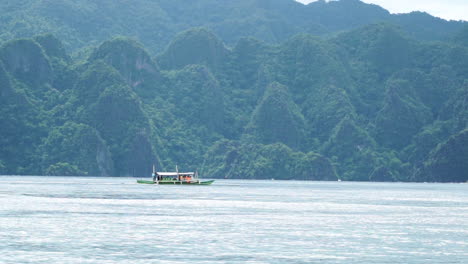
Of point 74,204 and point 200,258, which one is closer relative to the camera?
point 200,258

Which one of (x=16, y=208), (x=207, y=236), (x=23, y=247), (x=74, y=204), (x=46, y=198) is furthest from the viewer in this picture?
(x=46, y=198)

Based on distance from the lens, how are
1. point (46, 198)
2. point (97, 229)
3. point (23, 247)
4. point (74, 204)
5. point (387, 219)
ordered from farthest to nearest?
1. point (46, 198)
2. point (74, 204)
3. point (387, 219)
4. point (97, 229)
5. point (23, 247)

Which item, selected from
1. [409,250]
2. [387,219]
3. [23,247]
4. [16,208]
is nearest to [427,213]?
[387,219]

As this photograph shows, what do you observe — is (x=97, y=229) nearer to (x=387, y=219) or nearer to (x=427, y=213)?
(x=387, y=219)

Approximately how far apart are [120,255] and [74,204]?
187 feet

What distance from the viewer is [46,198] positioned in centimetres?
13025

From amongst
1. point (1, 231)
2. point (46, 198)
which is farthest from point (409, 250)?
point (46, 198)

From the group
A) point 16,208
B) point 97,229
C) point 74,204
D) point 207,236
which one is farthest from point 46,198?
point 207,236

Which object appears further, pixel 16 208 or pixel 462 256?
pixel 16 208

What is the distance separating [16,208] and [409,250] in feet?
189

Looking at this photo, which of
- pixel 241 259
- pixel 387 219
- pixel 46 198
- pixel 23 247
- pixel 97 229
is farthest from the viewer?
pixel 46 198

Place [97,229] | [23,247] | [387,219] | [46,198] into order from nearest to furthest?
[23,247] < [97,229] < [387,219] < [46,198]

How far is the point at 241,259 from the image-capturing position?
58812mm

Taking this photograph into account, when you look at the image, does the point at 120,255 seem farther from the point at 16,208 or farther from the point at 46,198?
the point at 46,198
